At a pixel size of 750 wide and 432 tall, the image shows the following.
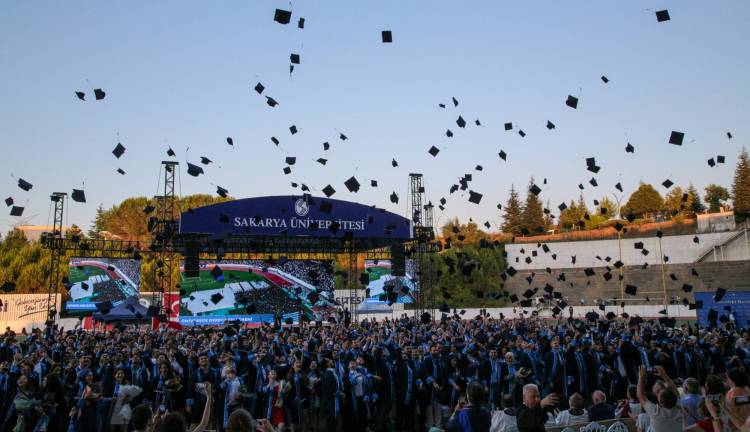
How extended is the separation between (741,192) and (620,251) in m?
24.5

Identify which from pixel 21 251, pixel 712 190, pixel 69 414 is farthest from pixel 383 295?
pixel 712 190

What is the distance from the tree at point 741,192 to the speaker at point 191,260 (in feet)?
190

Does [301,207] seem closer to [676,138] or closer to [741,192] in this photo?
[676,138]

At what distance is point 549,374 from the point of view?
11.8 m

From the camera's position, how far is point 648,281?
47281 mm

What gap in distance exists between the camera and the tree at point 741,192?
212ft

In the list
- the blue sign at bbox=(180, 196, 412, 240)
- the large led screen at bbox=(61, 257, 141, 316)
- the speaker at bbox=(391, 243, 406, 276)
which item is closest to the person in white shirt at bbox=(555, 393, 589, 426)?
the blue sign at bbox=(180, 196, 412, 240)

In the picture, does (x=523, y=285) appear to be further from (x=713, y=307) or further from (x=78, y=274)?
(x=78, y=274)

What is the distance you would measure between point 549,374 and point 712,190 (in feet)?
264

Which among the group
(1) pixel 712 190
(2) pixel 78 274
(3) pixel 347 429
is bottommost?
(3) pixel 347 429

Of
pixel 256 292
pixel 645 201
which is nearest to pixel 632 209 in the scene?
pixel 645 201

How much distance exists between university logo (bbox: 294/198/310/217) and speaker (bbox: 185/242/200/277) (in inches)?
169

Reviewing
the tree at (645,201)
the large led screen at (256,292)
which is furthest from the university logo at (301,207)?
the tree at (645,201)

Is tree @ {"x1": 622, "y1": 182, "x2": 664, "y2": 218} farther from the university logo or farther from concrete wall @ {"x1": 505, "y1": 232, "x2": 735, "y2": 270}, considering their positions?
the university logo
